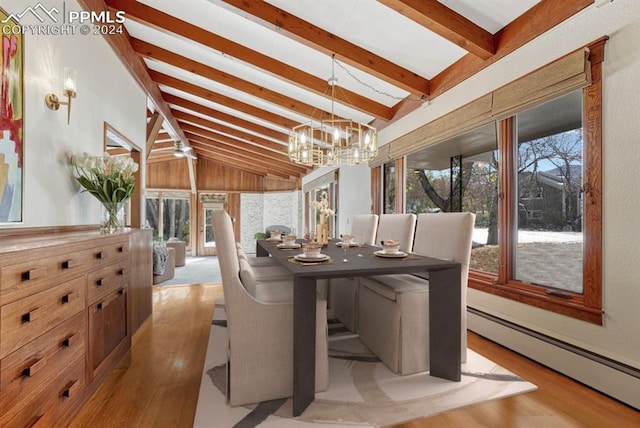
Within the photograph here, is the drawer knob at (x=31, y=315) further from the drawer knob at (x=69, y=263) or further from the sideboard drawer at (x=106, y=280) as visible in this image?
the sideboard drawer at (x=106, y=280)

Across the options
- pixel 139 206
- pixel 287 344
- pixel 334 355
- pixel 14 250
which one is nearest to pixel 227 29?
pixel 139 206

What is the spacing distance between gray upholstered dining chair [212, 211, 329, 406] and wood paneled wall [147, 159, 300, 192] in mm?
8259

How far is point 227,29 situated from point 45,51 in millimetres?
1601

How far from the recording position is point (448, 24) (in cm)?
234

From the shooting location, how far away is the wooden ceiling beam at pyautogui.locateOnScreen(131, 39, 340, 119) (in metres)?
3.58

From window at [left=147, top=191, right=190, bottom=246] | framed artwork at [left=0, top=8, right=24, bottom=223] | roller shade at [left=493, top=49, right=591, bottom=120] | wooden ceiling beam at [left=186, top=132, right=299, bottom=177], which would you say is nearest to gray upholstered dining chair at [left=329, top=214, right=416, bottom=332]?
roller shade at [left=493, top=49, right=591, bottom=120]

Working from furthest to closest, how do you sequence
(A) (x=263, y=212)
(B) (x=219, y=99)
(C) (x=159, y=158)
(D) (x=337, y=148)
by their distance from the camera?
(A) (x=263, y=212) → (C) (x=159, y=158) → (B) (x=219, y=99) → (D) (x=337, y=148)

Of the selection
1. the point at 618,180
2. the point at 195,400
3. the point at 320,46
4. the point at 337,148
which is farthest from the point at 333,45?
the point at 195,400

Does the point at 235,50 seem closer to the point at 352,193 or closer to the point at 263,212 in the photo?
the point at 352,193

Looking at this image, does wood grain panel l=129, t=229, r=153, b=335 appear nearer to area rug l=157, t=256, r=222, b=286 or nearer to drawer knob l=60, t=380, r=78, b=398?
drawer knob l=60, t=380, r=78, b=398

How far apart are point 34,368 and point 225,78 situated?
3644 millimetres

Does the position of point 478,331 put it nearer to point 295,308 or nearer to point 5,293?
point 295,308

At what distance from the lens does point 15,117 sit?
158 cm

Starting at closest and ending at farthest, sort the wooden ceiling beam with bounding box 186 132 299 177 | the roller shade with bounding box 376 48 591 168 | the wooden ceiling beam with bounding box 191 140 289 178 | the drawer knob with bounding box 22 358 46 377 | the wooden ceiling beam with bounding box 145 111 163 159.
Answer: the drawer knob with bounding box 22 358 46 377 → the roller shade with bounding box 376 48 591 168 → the wooden ceiling beam with bounding box 145 111 163 159 → the wooden ceiling beam with bounding box 186 132 299 177 → the wooden ceiling beam with bounding box 191 140 289 178
